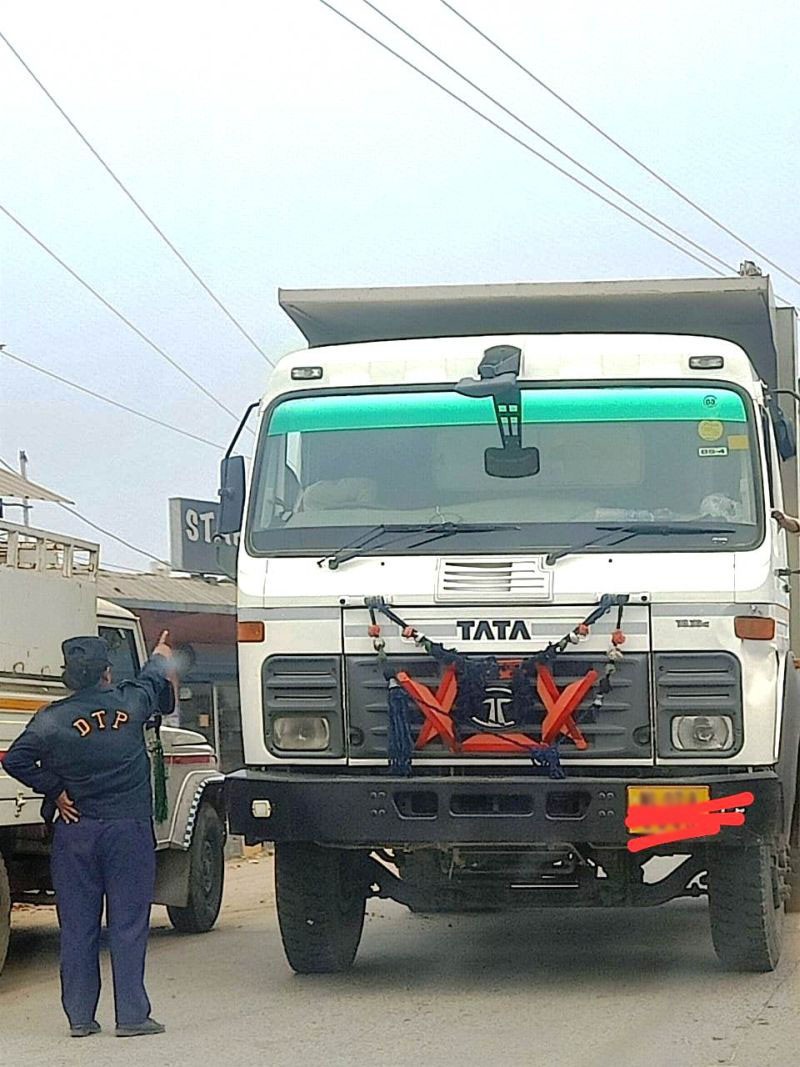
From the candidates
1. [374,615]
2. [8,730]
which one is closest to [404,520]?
[374,615]

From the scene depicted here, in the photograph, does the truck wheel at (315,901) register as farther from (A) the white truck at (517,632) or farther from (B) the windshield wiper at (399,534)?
(B) the windshield wiper at (399,534)

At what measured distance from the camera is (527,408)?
9.33m

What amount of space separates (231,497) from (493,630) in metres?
1.64

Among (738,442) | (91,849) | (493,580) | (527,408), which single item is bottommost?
(91,849)

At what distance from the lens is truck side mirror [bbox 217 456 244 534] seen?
9.41 m

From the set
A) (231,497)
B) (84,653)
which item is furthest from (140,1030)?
(231,497)

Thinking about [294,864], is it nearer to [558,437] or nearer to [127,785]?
[127,785]

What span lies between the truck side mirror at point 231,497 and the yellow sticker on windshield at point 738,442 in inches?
97.8

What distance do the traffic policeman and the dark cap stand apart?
0.18m

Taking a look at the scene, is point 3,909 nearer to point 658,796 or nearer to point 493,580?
point 493,580

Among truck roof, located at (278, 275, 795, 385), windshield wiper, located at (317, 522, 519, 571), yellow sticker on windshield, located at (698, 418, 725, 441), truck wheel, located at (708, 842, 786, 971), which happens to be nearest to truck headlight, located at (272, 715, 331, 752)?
windshield wiper, located at (317, 522, 519, 571)

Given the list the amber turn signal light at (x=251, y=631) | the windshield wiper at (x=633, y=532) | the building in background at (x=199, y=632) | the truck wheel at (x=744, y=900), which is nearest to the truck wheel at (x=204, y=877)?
the amber turn signal light at (x=251, y=631)

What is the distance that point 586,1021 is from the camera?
834 centimetres

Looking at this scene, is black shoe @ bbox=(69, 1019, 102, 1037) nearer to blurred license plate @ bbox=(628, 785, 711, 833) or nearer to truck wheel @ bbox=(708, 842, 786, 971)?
blurred license plate @ bbox=(628, 785, 711, 833)
